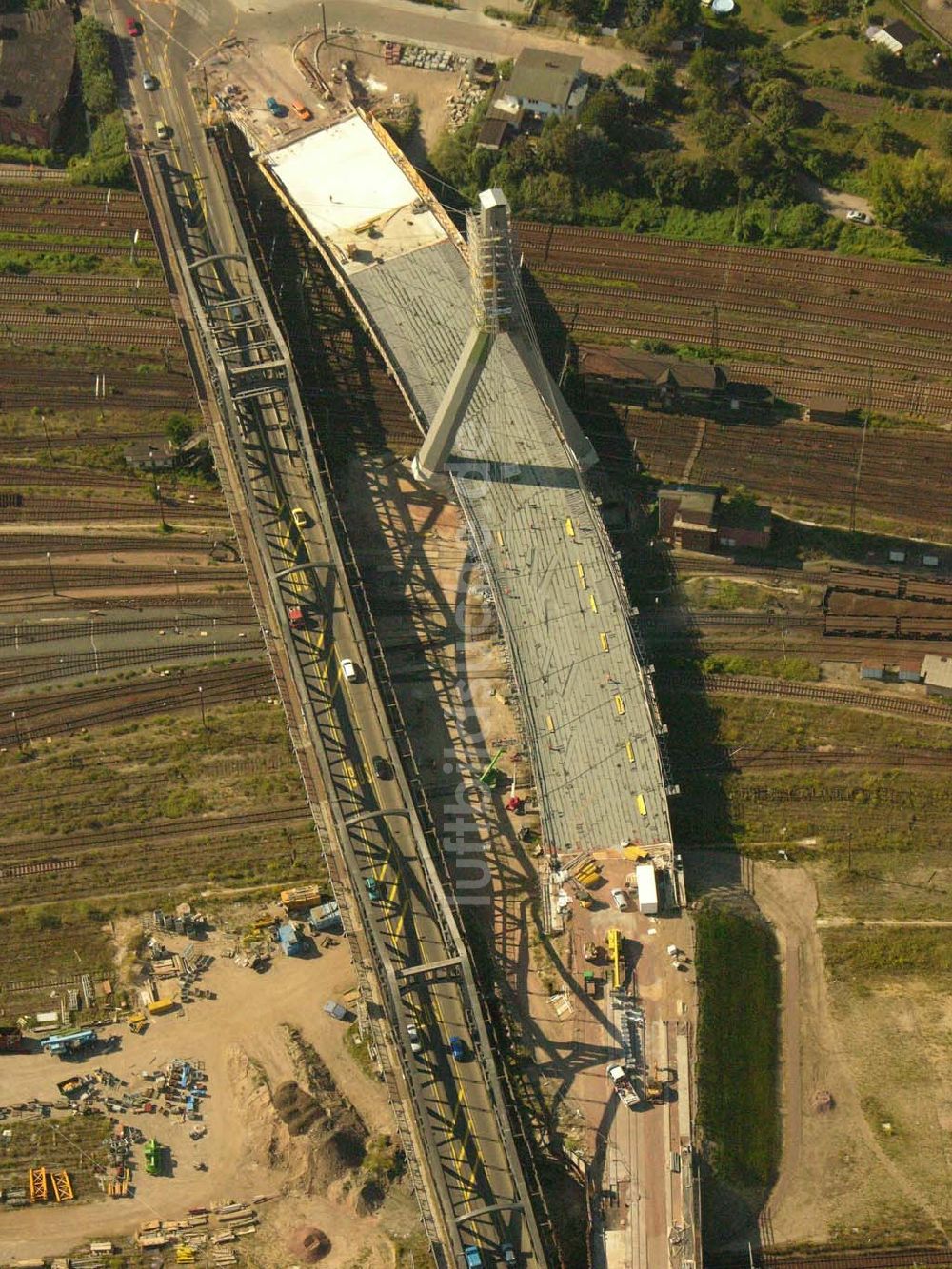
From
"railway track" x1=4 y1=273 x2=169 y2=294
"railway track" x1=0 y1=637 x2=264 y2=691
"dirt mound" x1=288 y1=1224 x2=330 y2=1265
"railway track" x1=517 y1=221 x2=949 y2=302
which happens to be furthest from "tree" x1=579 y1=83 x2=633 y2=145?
"dirt mound" x1=288 y1=1224 x2=330 y2=1265

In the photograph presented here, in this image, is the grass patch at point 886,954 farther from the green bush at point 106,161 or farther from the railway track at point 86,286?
the green bush at point 106,161

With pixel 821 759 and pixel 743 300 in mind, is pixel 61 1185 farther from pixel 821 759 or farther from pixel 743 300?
pixel 743 300

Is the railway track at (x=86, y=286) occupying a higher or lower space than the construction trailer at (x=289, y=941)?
higher

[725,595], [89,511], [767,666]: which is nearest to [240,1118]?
[767,666]

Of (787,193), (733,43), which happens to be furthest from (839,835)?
(733,43)

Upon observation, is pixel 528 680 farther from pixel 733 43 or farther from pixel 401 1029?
pixel 733 43

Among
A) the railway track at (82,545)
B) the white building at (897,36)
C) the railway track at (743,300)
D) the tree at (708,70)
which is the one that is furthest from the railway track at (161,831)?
the white building at (897,36)

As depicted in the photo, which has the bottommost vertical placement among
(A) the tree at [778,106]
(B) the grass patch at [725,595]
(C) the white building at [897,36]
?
(B) the grass patch at [725,595]

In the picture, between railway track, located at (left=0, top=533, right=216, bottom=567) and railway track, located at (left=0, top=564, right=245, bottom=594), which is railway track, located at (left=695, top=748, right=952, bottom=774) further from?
railway track, located at (left=0, top=533, right=216, bottom=567)
